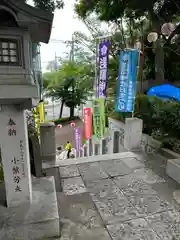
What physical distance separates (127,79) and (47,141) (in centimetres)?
277

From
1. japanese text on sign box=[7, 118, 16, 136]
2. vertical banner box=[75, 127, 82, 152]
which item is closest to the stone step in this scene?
japanese text on sign box=[7, 118, 16, 136]

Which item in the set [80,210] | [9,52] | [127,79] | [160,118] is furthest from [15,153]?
[160,118]

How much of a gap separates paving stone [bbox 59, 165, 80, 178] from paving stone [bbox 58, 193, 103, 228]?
2.29 feet

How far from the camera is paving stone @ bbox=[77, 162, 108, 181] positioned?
4.04 metres

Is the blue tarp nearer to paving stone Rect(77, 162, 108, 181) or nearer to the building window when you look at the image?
paving stone Rect(77, 162, 108, 181)

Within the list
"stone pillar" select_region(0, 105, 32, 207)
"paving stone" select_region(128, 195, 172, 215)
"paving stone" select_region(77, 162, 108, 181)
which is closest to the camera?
"stone pillar" select_region(0, 105, 32, 207)

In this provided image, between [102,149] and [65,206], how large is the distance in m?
4.97

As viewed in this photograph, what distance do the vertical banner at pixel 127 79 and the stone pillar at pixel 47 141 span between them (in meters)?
2.18

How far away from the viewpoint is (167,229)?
2615 millimetres


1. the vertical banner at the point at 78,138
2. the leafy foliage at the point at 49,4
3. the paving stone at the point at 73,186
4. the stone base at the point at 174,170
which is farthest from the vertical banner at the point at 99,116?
the vertical banner at the point at 78,138

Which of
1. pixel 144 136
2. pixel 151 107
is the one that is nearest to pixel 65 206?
pixel 144 136

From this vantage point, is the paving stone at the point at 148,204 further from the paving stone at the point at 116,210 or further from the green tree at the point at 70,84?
the green tree at the point at 70,84

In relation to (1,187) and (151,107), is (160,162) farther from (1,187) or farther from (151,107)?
(1,187)

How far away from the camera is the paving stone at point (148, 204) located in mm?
2994
